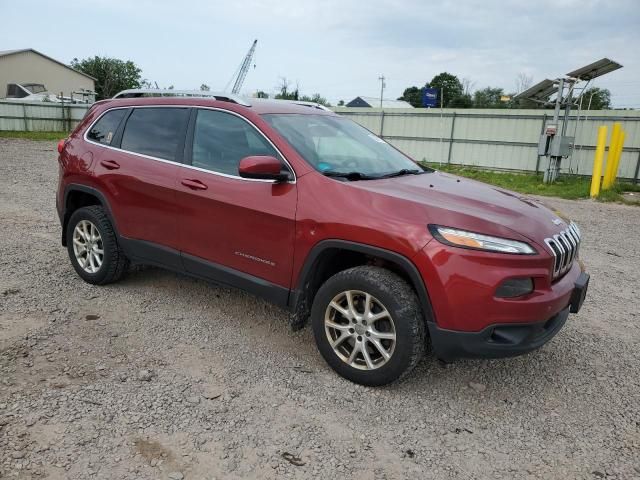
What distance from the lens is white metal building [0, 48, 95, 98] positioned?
44469 mm

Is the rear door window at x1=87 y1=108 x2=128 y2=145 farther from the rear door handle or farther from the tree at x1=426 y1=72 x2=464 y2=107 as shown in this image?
the tree at x1=426 y1=72 x2=464 y2=107

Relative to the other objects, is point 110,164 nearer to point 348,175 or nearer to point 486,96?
point 348,175

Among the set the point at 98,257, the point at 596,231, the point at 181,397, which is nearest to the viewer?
the point at 181,397

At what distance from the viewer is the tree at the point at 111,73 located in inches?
2341

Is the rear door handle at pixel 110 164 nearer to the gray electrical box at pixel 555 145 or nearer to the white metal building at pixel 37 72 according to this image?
the gray electrical box at pixel 555 145

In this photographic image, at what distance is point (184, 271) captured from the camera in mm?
4137

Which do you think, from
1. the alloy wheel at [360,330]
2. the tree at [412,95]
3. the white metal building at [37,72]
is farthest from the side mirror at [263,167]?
the tree at [412,95]

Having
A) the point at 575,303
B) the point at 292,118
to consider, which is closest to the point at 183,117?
the point at 292,118

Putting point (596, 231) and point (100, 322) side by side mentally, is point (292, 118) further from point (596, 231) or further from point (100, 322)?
point (596, 231)

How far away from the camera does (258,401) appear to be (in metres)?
3.10

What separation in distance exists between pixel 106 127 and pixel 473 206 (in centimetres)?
338

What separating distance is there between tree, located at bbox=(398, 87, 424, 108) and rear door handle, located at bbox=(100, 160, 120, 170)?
217 ft

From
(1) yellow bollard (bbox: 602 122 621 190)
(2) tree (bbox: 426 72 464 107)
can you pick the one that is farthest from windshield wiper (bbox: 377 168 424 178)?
(2) tree (bbox: 426 72 464 107)

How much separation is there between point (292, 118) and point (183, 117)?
0.91 m
